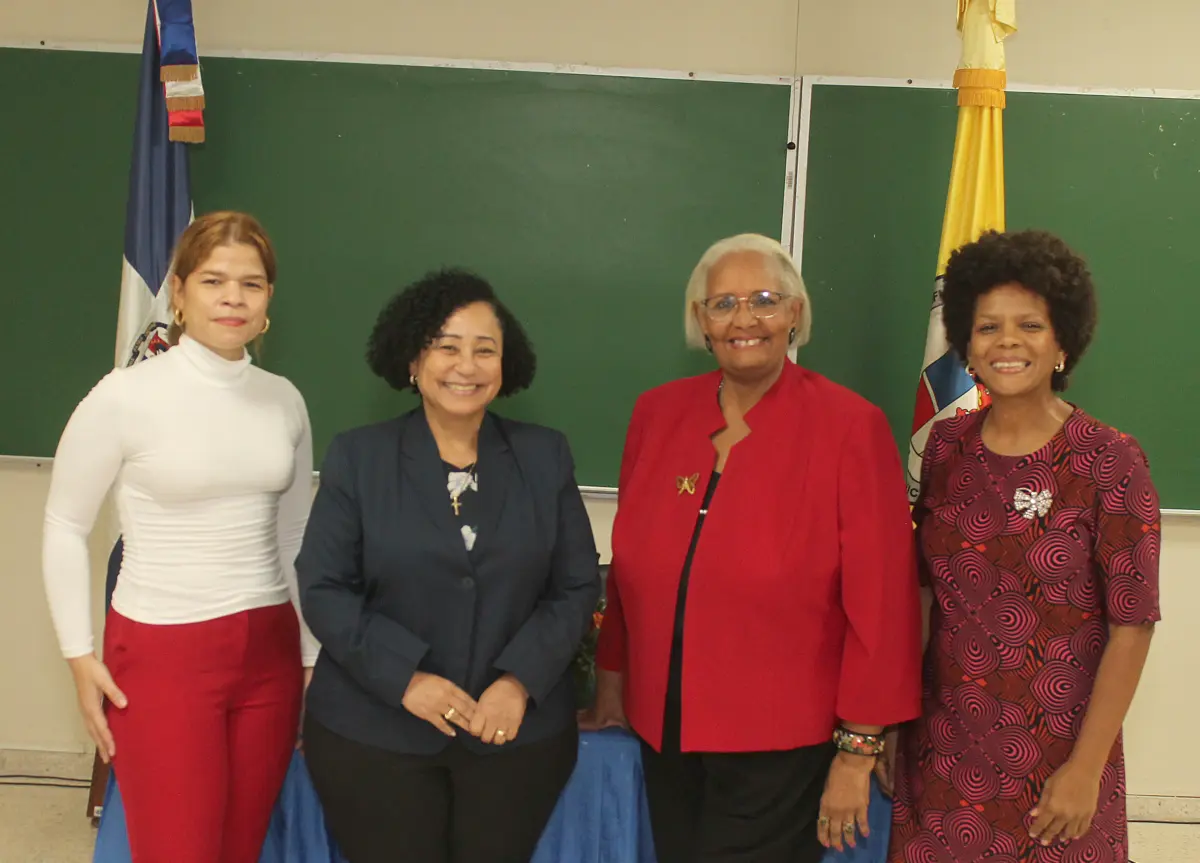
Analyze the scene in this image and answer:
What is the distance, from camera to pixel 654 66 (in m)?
2.69

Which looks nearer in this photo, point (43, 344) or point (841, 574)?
point (841, 574)

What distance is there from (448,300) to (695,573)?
26.7 inches

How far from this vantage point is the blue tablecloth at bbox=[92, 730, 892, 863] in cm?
198

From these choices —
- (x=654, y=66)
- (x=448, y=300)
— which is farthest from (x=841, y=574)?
(x=654, y=66)

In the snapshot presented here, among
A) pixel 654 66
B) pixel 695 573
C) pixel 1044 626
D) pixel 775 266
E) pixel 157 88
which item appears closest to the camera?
pixel 1044 626

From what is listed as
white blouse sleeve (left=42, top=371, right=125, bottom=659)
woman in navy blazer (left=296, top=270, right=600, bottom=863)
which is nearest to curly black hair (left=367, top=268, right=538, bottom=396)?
woman in navy blazer (left=296, top=270, right=600, bottom=863)

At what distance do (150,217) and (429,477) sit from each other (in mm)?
1429

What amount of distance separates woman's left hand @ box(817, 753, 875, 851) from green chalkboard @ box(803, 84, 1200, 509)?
138cm

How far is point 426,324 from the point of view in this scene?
1647 millimetres

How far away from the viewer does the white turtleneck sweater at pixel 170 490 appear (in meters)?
1.60

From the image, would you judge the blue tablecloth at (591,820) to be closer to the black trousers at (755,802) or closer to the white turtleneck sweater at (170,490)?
the black trousers at (755,802)

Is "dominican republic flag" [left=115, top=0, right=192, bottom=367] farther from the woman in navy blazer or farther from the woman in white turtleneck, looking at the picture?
the woman in navy blazer

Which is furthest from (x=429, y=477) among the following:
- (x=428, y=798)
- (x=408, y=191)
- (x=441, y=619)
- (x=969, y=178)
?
(x=969, y=178)

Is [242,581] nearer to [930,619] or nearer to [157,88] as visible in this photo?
[930,619]
